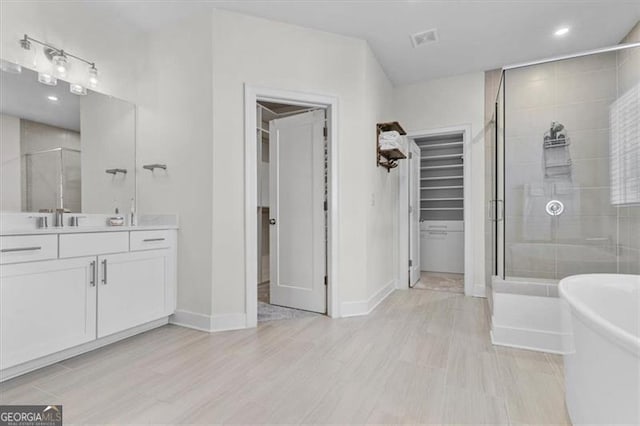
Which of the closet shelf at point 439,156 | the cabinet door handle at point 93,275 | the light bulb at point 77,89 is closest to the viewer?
the cabinet door handle at point 93,275

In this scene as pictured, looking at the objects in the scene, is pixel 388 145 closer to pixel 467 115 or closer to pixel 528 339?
pixel 467 115

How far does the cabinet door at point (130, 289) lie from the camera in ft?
7.02

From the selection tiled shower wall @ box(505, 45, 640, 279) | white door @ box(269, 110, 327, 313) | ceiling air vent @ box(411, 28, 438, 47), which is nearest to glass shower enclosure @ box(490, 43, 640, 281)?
tiled shower wall @ box(505, 45, 640, 279)

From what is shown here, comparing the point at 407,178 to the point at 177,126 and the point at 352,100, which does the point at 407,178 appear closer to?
the point at 352,100

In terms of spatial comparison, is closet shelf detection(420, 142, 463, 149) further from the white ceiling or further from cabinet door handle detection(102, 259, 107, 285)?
cabinet door handle detection(102, 259, 107, 285)

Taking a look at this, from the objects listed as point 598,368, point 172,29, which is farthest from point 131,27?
point 598,368

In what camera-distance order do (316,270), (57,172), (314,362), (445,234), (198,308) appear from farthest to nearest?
(445,234)
(316,270)
(198,308)
(57,172)
(314,362)

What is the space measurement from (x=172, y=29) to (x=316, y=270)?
8.45 feet

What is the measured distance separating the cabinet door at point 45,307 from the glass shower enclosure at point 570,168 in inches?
127

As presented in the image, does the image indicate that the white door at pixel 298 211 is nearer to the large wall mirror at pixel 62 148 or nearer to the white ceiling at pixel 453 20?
the white ceiling at pixel 453 20

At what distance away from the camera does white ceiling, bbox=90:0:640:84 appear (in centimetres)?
247

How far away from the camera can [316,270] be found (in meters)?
3.00

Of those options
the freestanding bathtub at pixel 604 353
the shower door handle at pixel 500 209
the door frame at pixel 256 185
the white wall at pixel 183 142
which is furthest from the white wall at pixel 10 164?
the shower door handle at pixel 500 209

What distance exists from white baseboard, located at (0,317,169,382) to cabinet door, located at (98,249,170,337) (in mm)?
99
